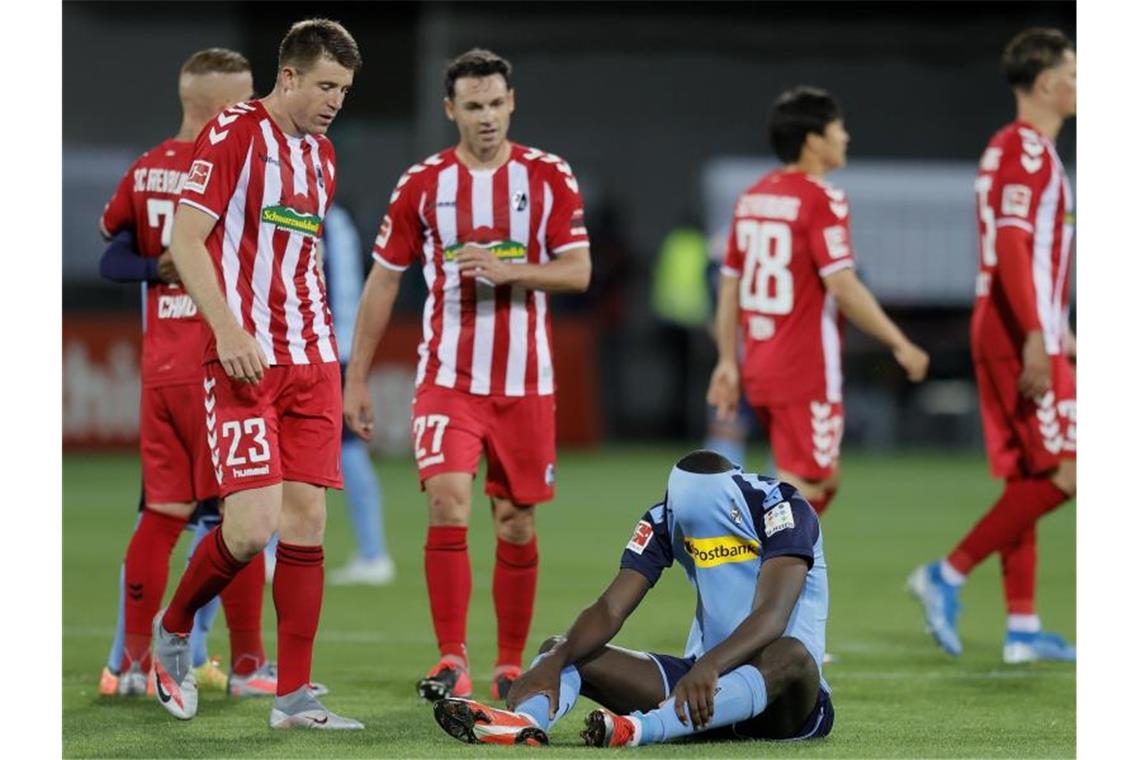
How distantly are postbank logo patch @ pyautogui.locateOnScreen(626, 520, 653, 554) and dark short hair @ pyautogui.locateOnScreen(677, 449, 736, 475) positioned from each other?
19 cm

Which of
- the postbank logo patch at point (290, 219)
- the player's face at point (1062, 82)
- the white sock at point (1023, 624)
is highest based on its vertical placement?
the player's face at point (1062, 82)

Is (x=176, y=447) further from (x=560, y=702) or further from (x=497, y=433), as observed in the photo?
(x=560, y=702)

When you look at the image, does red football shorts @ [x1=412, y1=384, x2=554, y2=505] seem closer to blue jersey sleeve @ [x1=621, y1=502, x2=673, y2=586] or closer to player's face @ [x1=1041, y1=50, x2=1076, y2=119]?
blue jersey sleeve @ [x1=621, y1=502, x2=673, y2=586]

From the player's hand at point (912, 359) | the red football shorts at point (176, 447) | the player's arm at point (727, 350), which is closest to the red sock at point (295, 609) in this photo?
the red football shorts at point (176, 447)

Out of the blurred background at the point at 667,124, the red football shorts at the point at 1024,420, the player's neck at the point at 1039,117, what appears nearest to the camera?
the red football shorts at the point at 1024,420

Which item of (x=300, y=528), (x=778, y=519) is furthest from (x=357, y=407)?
(x=778, y=519)

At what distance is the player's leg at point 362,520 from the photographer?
9.23m

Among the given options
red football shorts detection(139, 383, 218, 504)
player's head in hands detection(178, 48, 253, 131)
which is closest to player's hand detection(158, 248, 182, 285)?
red football shorts detection(139, 383, 218, 504)

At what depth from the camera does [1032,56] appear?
7211 mm

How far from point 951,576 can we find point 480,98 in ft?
8.62

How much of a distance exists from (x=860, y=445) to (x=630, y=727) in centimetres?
1447

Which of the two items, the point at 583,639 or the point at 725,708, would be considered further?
the point at 583,639

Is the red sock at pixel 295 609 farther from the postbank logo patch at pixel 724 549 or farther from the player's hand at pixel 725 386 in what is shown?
the player's hand at pixel 725 386
